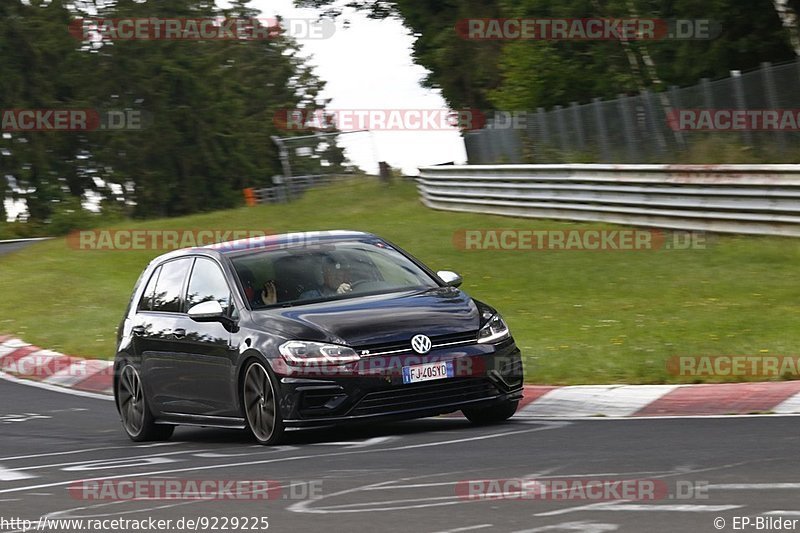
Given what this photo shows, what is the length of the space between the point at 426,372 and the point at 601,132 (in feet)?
63.9

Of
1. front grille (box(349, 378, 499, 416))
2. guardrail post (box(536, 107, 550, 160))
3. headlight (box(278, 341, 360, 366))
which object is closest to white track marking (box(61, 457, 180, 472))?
headlight (box(278, 341, 360, 366))

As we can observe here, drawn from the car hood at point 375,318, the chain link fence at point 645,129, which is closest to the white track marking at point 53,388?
the car hood at point 375,318

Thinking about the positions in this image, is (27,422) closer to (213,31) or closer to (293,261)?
(293,261)

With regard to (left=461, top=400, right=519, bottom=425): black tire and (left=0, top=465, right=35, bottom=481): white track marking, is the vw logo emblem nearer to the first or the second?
(left=461, top=400, right=519, bottom=425): black tire

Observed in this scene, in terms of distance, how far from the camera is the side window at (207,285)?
10761 millimetres

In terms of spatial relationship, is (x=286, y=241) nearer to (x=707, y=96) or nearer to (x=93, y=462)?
(x=93, y=462)

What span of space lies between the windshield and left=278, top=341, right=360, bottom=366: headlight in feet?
2.58

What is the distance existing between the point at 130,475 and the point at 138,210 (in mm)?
75647

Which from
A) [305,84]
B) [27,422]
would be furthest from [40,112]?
[27,422]

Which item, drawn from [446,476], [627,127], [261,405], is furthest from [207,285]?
[627,127]

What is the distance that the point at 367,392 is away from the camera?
31.7ft

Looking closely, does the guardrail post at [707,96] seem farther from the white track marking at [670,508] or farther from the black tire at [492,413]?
the white track marking at [670,508]

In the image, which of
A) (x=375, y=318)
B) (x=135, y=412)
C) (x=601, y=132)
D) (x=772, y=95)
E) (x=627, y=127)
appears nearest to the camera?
A: (x=375, y=318)

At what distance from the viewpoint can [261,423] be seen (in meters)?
10.0
